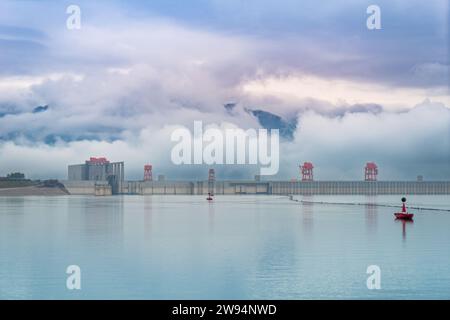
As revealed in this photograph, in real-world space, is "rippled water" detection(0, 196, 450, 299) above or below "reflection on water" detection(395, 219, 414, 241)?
above

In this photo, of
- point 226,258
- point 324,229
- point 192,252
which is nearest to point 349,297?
point 226,258

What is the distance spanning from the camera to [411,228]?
54750 mm

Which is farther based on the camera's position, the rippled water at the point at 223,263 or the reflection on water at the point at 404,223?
the reflection on water at the point at 404,223

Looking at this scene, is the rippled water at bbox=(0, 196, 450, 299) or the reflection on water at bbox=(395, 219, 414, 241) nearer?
the rippled water at bbox=(0, 196, 450, 299)

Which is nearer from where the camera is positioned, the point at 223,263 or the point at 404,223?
the point at 223,263

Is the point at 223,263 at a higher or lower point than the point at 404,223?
higher

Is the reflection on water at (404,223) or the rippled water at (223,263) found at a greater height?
the rippled water at (223,263)

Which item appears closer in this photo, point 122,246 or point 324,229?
point 122,246

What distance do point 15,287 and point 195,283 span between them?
21.3 ft
